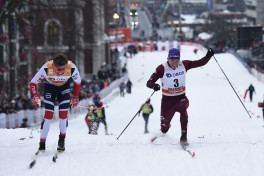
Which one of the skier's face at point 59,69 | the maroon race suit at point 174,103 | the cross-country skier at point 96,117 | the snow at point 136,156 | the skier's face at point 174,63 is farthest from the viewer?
the cross-country skier at point 96,117

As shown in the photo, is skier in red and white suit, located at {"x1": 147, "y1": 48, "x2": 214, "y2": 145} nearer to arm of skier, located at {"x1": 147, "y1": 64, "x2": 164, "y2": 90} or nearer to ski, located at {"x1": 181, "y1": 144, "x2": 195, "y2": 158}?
arm of skier, located at {"x1": 147, "y1": 64, "x2": 164, "y2": 90}

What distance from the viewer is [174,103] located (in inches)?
363

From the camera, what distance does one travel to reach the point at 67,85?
8562mm

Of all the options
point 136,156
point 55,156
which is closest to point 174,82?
point 136,156

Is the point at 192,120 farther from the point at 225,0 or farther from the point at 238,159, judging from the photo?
the point at 225,0

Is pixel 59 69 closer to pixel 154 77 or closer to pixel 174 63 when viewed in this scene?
pixel 154 77

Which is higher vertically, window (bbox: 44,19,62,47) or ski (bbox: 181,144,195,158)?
window (bbox: 44,19,62,47)

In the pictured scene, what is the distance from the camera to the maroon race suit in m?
9.05

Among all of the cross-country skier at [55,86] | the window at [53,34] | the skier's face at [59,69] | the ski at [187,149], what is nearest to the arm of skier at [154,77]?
the ski at [187,149]

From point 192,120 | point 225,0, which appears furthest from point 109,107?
point 225,0

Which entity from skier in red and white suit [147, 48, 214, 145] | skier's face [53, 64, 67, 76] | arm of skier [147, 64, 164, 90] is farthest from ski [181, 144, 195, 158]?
skier's face [53, 64, 67, 76]

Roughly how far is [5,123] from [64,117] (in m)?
11.6

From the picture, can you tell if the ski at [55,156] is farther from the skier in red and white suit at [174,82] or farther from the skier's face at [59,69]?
the skier in red and white suit at [174,82]

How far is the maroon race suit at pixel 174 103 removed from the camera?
9.05 m
